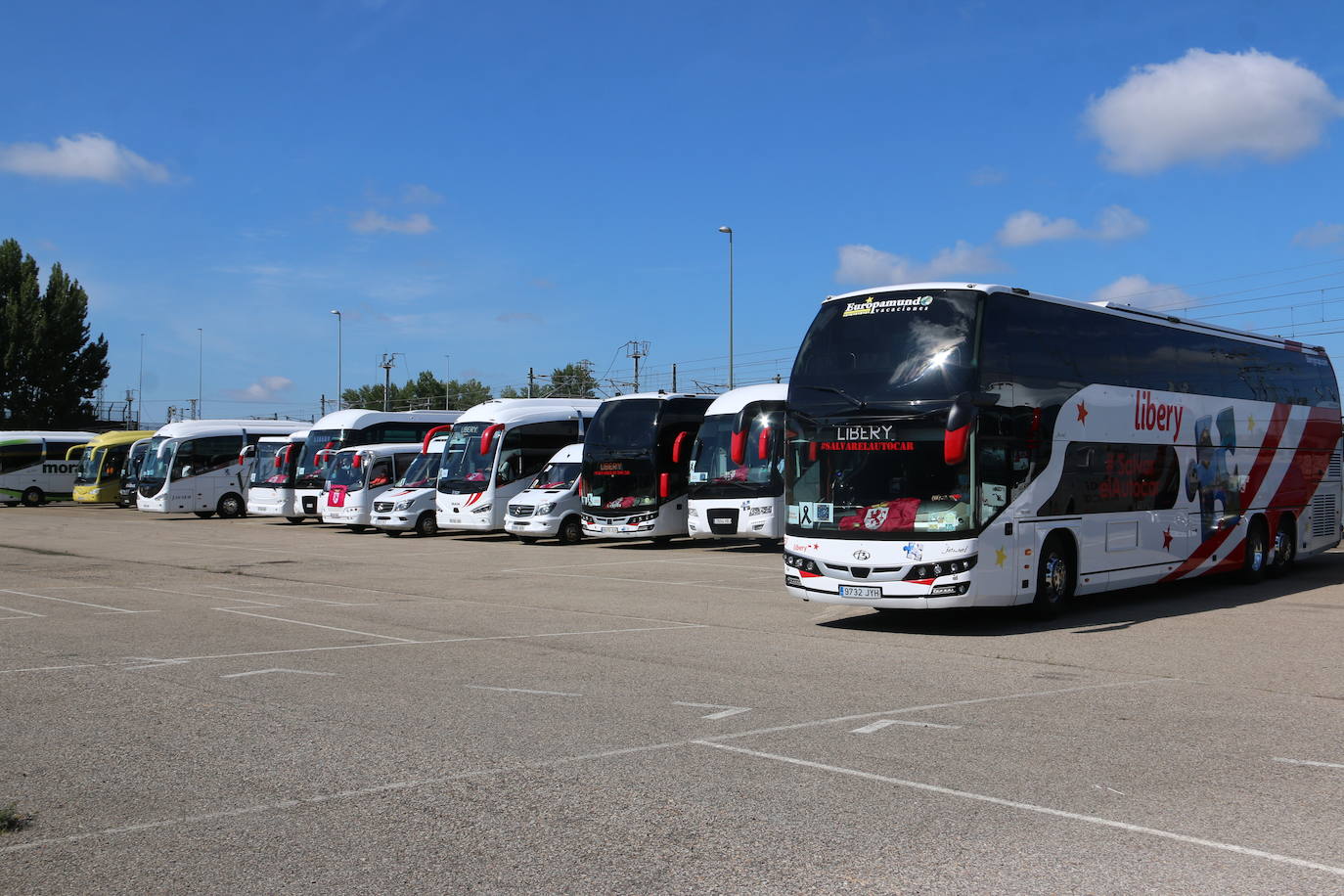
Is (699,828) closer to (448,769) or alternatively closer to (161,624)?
(448,769)

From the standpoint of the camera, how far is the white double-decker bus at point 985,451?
1320 cm

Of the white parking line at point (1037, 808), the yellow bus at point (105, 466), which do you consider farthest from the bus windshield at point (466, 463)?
the white parking line at point (1037, 808)

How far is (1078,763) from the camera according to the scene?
712cm

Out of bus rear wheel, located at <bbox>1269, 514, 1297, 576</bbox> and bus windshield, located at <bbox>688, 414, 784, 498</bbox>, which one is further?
bus windshield, located at <bbox>688, 414, 784, 498</bbox>

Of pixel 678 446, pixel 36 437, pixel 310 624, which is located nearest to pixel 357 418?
pixel 678 446

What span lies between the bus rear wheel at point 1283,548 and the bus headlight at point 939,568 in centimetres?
920

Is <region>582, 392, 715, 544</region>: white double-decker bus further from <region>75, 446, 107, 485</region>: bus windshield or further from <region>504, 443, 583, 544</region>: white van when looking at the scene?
<region>75, 446, 107, 485</region>: bus windshield

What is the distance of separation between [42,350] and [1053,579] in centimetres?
7211

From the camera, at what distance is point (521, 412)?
108ft

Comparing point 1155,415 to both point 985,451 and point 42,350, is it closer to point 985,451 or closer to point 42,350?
point 985,451

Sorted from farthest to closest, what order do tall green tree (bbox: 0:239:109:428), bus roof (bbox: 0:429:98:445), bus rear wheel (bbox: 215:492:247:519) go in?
1. tall green tree (bbox: 0:239:109:428)
2. bus roof (bbox: 0:429:98:445)
3. bus rear wheel (bbox: 215:492:247:519)

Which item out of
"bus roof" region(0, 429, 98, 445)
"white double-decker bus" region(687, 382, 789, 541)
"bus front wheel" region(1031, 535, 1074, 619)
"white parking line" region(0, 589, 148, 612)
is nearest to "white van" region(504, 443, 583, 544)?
"white double-decker bus" region(687, 382, 789, 541)

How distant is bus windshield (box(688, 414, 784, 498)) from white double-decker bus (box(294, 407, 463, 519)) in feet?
50.8

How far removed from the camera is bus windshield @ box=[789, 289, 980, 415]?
13.3 m
